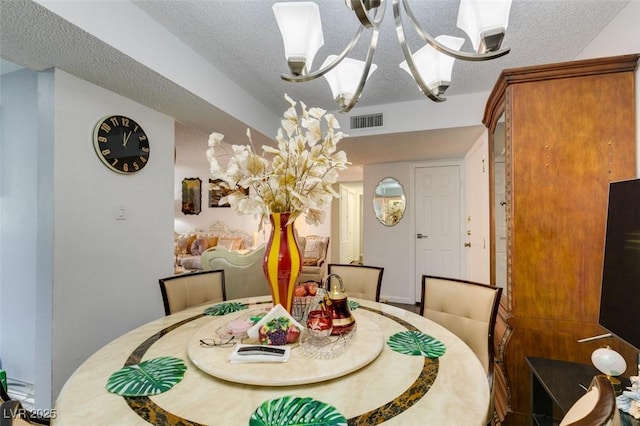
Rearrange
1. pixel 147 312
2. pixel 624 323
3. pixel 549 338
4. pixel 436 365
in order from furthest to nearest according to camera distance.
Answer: pixel 147 312 → pixel 549 338 → pixel 624 323 → pixel 436 365

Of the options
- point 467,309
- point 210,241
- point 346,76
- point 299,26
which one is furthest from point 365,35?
point 210,241

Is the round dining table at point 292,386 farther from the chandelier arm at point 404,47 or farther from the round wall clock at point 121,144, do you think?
the round wall clock at point 121,144

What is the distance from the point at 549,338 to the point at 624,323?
0.44m

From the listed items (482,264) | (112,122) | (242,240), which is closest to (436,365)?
(112,122)

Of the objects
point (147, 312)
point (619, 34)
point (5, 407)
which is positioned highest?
point (619, 34)

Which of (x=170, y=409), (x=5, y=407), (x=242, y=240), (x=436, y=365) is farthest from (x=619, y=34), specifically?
(x=242, y=240)

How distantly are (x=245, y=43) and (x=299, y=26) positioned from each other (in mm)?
953

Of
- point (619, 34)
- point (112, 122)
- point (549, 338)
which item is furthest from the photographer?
point (112, 122)

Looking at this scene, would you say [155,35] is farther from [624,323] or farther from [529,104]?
[624,323]

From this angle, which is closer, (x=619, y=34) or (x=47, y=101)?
(x=619, y=34)

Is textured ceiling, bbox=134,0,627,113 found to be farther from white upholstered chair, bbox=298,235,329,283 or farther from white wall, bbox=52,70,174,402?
white upholstered chair, bbox=298,235,329,283

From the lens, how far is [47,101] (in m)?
1.76

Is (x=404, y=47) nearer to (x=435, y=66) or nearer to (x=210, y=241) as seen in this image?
(x=435, y=66)

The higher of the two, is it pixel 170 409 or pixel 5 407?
pixel 5 407
